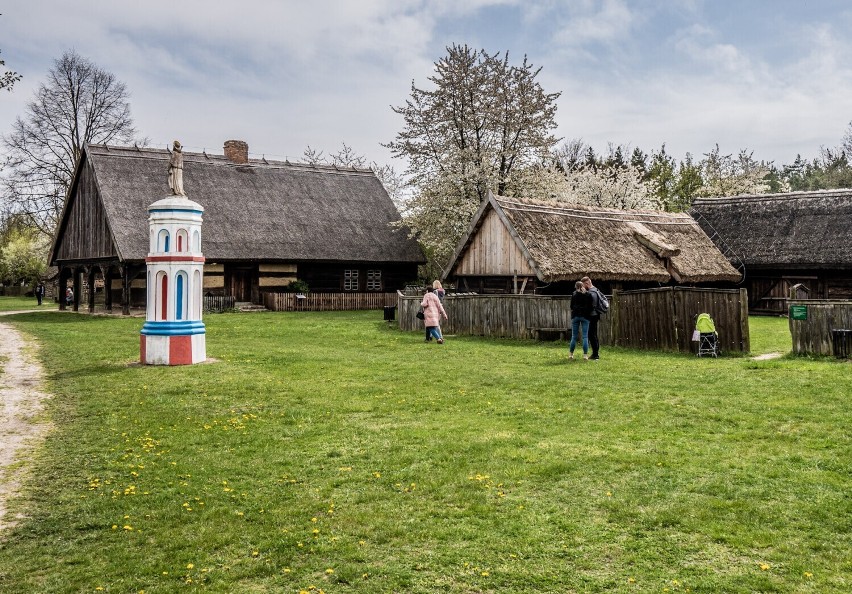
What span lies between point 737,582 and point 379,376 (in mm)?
9979

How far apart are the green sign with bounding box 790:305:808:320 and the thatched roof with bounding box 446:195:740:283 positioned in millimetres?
8684

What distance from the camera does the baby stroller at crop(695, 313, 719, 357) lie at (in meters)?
17.6

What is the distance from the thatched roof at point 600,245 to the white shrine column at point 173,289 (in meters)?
11.8

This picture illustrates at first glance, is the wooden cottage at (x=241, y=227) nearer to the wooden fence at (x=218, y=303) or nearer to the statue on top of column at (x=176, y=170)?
the wooden fence at (x=218, y=303)

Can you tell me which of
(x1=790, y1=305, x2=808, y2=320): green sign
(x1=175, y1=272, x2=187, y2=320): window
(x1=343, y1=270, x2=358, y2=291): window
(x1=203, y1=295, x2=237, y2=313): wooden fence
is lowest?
(x1=790, y1=305, x2=808, y2=320): green sign

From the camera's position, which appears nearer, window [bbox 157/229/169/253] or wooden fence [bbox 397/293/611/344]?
window [bbox 157/229/169/253]

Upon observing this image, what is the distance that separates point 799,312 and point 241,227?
28.4m

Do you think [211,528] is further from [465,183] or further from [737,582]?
[465,183]

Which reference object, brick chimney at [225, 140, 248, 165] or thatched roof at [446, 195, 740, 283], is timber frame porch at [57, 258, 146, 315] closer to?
brick chimney at [225, 140, 248, 165]

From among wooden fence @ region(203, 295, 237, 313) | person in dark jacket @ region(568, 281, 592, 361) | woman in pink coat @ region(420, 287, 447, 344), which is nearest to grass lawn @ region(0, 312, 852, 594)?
person in dark jacket @ region(568, 281, 592, 361)

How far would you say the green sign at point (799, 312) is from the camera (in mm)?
17172

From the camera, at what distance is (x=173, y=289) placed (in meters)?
16.9

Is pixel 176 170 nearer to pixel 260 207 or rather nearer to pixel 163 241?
pixel 163 241

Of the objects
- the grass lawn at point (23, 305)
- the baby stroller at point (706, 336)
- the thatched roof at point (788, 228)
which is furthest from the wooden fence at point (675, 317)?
the grass lawn at point (23, 305)
